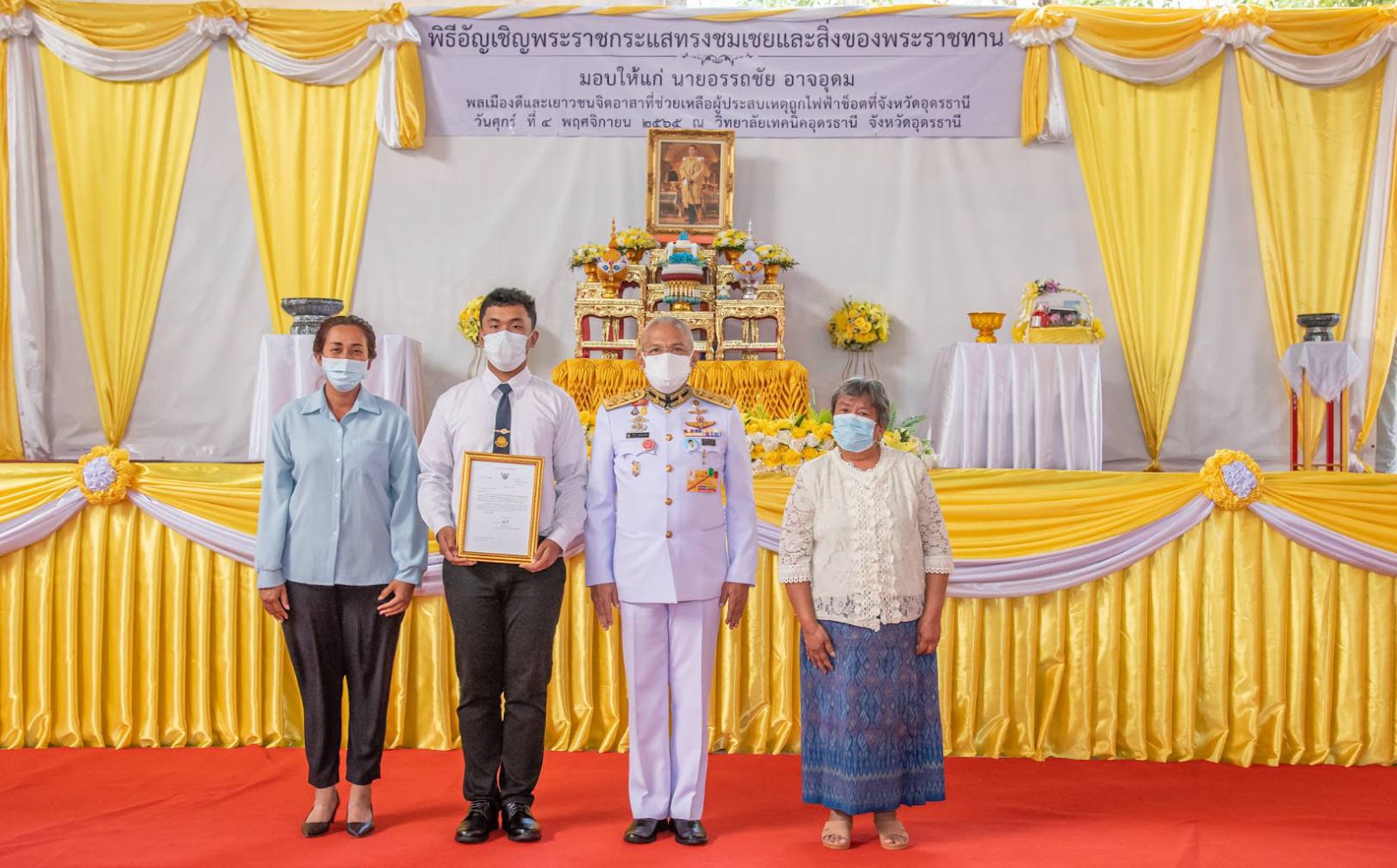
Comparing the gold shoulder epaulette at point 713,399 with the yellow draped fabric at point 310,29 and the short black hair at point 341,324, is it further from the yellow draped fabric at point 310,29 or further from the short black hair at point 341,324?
the yellow draped fabric at point 310,29

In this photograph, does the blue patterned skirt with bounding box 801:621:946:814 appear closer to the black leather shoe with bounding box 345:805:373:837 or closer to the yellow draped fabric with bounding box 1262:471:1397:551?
the black leather shoe with bounding box 345:805:373:837

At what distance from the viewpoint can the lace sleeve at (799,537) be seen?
3.16 m

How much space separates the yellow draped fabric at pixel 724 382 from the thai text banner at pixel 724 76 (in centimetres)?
186

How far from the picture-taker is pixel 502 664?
3.19 meters

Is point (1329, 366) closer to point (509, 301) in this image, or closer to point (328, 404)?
point (509, 301)

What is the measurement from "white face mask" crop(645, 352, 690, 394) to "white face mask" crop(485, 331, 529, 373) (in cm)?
38

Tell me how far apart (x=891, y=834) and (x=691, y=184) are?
15.6ft

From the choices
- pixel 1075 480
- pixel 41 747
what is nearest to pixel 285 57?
pixel 41 747

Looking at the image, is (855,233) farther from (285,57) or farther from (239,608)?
(239,608)

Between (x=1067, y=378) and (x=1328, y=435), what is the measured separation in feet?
5.73

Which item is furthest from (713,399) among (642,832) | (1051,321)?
(1051,321)

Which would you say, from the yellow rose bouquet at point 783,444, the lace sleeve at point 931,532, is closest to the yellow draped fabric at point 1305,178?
the yellow rose bouquet at point 783,444

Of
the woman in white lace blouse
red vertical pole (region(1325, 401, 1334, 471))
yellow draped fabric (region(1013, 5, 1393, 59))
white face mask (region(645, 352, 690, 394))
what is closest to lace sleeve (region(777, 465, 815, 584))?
the woman in white lace blouse

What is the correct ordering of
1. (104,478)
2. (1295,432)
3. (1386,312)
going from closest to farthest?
(104,478) < (1295,432) < (1386,312)
